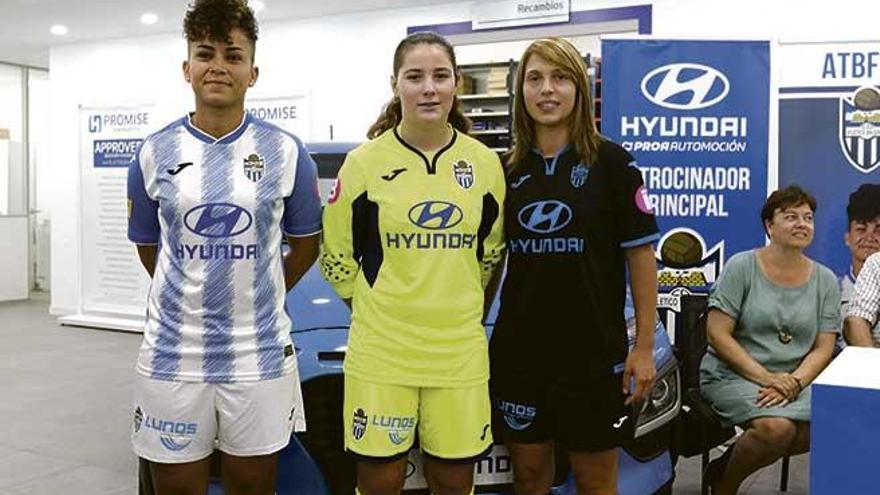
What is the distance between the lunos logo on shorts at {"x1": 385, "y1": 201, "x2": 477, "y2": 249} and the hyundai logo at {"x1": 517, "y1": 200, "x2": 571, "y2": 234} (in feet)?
0.55

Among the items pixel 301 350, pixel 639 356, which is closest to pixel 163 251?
pixel 301 350

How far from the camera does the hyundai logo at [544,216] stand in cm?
189

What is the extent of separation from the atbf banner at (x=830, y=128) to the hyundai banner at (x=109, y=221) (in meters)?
5.48

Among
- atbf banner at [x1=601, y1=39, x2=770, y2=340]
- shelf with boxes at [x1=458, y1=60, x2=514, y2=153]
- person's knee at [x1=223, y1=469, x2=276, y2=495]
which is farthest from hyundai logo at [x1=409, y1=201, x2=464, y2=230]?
shelf with boxes at [x1=458, y1=60, x2=514, y2=153]

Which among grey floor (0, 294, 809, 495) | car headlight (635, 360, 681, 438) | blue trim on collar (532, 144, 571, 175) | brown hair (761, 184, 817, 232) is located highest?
blue trim on collar (532, 144, 571, 175)

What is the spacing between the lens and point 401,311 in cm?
179

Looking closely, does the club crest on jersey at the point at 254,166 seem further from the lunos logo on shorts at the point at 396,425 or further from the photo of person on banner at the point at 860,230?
the photo of person on banner at the point at 860,230

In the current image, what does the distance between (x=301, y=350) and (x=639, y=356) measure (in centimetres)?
80

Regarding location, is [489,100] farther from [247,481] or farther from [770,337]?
[247,481]

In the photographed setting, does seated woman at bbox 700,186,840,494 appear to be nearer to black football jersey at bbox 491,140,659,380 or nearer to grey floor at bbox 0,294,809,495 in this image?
grey floor at bbox 0,294,809,495

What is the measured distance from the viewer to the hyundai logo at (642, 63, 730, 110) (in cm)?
396

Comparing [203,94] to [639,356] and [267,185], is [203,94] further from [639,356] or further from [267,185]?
[639,356]

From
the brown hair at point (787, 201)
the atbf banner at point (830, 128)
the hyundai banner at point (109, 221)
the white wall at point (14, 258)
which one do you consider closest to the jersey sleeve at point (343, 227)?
the brown hair at point (787, 201)

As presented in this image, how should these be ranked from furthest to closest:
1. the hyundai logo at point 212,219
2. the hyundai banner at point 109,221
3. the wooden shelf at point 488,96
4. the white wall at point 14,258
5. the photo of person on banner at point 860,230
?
the white wall at point 14,258, the wooden shelf at point 488,96, the hyundai banner at point 109,221, the photo of person on banner at point 860,230, the hyundai logo at point 212,219
